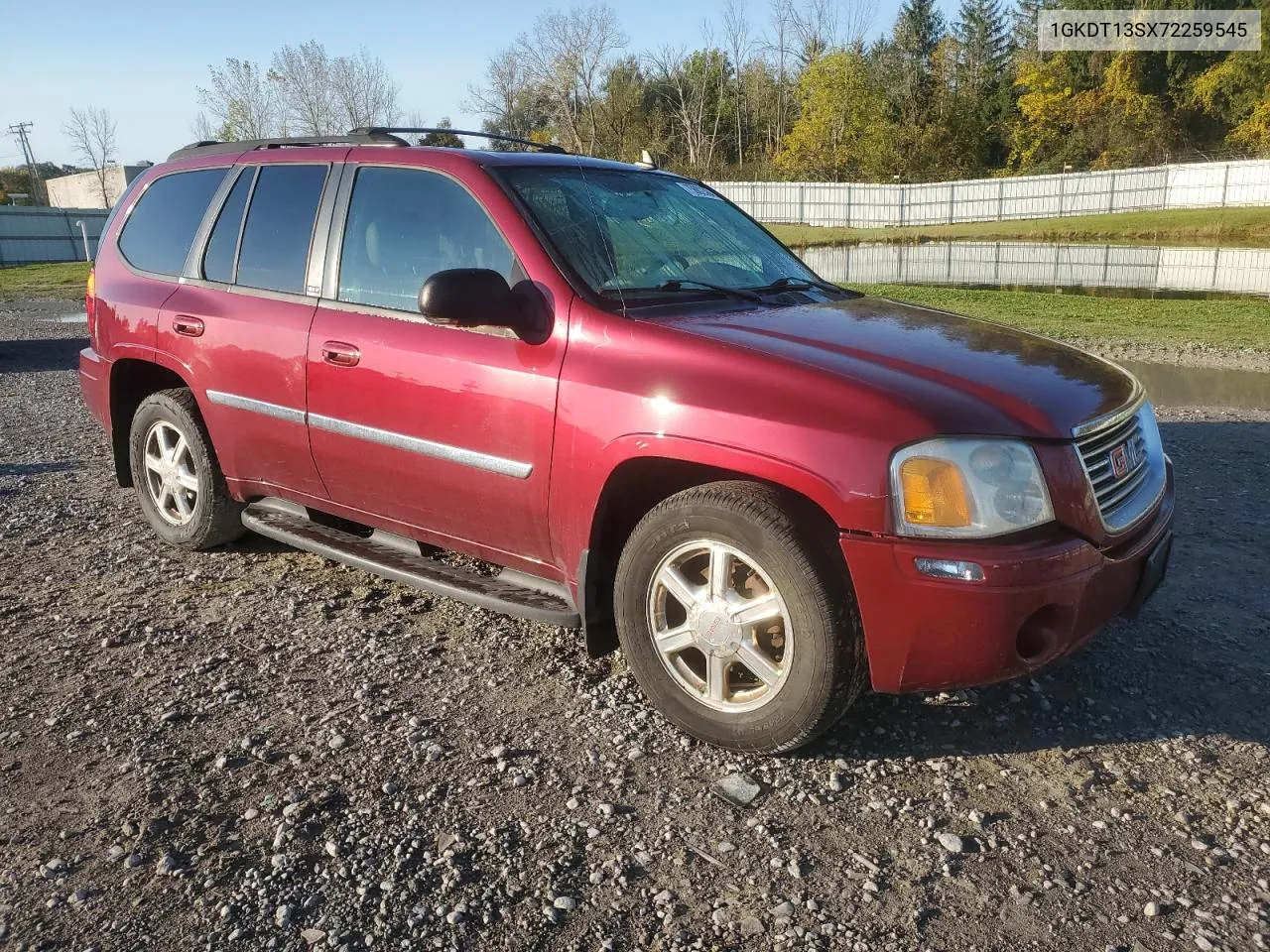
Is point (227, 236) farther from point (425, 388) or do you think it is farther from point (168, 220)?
point (425, 388)

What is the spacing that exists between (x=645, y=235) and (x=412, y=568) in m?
1.60

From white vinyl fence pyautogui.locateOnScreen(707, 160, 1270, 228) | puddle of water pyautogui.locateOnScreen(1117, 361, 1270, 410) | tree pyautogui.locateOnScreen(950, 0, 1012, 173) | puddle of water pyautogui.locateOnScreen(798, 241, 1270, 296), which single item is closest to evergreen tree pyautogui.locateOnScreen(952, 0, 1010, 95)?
tree pyautogui.locateOnScreen(950, 0, 1012, 173)

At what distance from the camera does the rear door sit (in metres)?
4.12

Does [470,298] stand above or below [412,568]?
above

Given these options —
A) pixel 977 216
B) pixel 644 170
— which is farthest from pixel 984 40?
pixel 644 170

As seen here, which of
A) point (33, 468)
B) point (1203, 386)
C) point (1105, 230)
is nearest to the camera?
point (33, 468)

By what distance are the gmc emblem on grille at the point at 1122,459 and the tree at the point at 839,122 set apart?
5968 cm

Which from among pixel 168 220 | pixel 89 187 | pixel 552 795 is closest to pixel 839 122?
pixel 89 187

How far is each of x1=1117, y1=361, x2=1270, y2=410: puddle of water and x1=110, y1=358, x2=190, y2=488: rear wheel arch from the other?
8.28 meters

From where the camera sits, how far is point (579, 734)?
10.7 ft

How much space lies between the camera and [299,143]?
4496 millimetres

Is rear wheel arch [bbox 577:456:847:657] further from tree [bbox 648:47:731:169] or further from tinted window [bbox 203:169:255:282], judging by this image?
tree [bbox 648:47:731:169]

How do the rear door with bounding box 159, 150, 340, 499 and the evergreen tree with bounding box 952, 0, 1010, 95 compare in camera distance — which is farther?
the evergreen tree with bounding box 952, 0, 1010, 95

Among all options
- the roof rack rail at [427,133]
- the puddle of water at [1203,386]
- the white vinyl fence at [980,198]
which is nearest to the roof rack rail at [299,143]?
the roof rack rail at [427,133]
